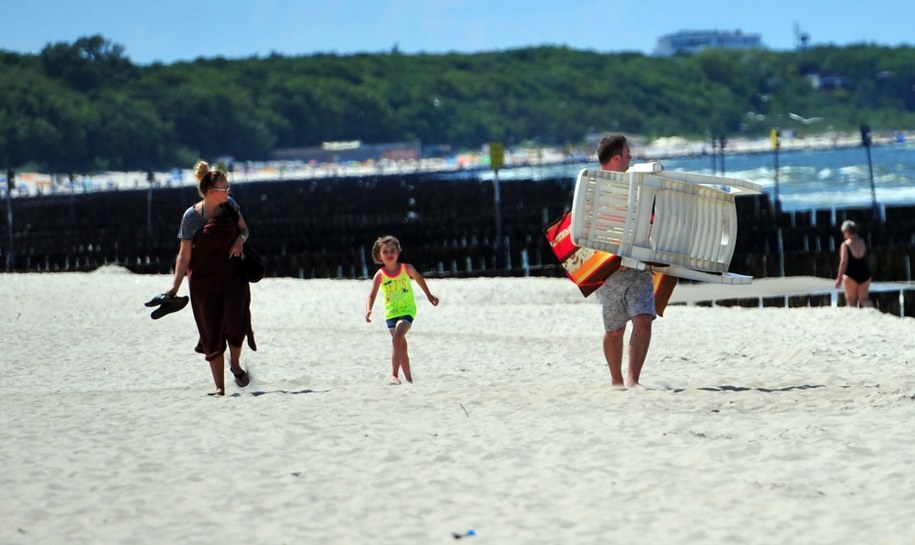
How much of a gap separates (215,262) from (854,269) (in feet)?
31.3

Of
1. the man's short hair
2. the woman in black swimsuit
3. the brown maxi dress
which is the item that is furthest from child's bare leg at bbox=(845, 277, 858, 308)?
the brown maxi dress

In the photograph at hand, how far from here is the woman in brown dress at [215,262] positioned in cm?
945

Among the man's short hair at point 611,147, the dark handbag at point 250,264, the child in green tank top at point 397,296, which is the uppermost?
the man's short hair at point 611,147

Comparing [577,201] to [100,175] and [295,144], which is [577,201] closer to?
[100,175]

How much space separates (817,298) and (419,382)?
28.0 feet

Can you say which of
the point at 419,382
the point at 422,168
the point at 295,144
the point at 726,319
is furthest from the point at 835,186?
the point at 295,144

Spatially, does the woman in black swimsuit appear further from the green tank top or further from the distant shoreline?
the distant shoreline

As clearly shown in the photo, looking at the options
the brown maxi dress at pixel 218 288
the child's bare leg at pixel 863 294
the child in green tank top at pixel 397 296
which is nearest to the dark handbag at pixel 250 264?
the brown maxi dress at pixel 218 288

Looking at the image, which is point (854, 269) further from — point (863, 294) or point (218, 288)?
point (218, 288)

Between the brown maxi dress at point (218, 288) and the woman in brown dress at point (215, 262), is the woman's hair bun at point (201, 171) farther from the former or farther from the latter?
the brown maxi dress at point (218, 288)

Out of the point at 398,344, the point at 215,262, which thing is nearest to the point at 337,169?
the point at 398,344

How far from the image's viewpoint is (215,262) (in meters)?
9.54

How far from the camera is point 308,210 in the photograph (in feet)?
195

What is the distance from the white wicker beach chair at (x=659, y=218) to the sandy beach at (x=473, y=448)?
0.79 m
